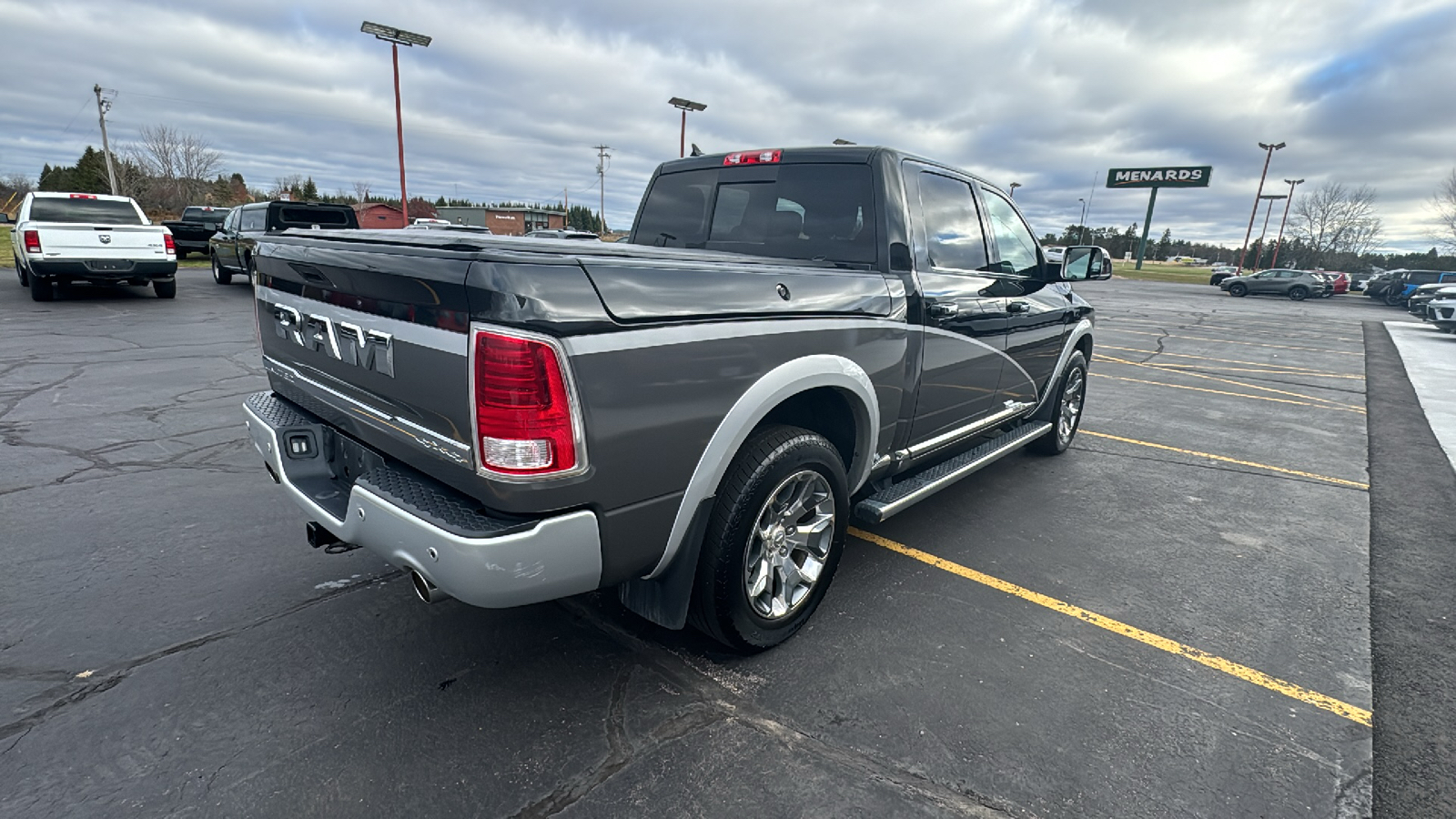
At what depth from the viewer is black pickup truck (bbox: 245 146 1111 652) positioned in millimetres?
1927

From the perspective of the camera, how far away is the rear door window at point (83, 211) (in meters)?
11.6

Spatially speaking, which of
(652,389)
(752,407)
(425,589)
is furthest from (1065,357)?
(425,589)

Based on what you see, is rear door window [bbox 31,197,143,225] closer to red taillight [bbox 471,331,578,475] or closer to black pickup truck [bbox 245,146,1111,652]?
black pickup truck [bbox 245,146,1111,652]

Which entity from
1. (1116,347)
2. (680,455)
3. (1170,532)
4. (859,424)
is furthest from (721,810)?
(1116,347)

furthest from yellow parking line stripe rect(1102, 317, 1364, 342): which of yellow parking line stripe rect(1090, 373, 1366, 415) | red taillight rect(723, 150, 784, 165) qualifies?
red taillight rect(723, 150, 784, 165)

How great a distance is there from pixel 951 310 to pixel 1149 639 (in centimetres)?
172

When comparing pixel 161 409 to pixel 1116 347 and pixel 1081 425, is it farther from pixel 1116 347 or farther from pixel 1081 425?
pixel 1116 347

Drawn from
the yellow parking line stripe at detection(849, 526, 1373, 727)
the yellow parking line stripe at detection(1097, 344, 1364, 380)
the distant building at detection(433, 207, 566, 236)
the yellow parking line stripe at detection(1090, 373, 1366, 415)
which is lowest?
the yellow parking line stripe at detection(849, 526, 1373, 727)

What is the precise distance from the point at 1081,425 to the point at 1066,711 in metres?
4.97

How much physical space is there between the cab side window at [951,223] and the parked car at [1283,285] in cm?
4125

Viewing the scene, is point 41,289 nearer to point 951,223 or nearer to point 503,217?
point 951,223

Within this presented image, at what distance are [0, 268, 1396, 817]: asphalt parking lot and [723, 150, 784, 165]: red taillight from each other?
84.1 inches

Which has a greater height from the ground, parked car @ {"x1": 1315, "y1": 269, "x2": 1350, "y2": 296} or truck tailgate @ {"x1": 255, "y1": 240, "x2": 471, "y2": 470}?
parked car @ {"x1": 1315, "y1": 269, "x2": 1350, "y2": 296}

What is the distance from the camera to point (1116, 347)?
44.2ft
